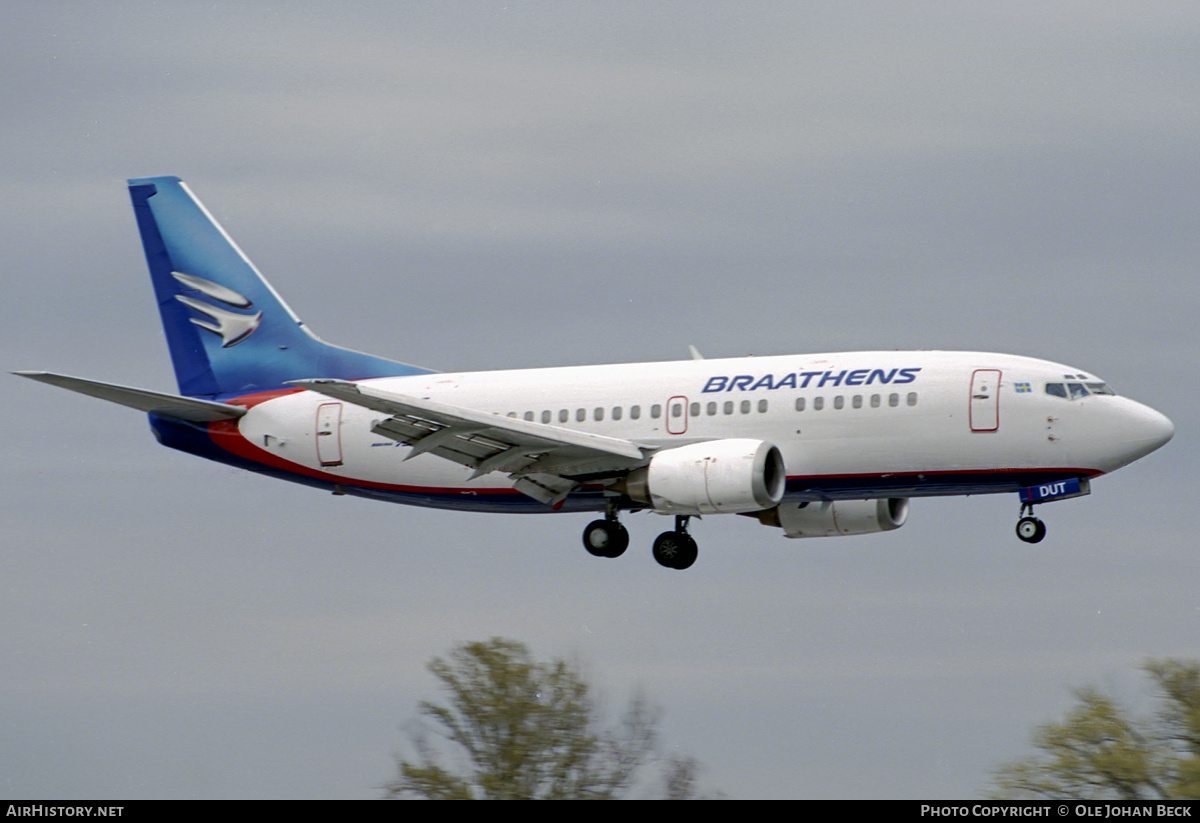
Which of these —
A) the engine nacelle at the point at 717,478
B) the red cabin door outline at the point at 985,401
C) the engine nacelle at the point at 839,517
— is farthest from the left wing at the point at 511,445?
the red cabin door outline at the point at 985,401

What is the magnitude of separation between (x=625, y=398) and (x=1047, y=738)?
15334 millimetres

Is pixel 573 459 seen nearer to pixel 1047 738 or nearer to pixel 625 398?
pixel 625 398

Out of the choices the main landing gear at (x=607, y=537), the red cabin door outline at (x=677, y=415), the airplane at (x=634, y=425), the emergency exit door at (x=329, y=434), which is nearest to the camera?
the airplane at (x=634, y=425)

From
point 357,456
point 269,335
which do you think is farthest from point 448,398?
point 269,335

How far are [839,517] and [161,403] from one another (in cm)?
1946

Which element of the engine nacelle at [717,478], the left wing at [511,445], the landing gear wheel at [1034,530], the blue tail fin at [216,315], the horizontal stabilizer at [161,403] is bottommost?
the landing gear wheel at [1034,530]

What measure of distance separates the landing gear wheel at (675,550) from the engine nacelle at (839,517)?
3.04 meters

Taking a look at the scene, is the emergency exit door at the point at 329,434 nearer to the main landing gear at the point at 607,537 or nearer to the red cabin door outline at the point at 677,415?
the main landing gear at the point at 607,537

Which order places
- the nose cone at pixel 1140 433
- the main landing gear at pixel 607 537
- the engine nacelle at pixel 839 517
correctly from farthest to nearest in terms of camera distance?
the engine nacelle at pixel 839 517 < the main landing gear at pixel 607 537 < the nose cone at pixel 1140 433

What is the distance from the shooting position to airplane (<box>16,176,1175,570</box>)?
46.8 m

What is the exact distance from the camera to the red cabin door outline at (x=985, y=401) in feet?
153

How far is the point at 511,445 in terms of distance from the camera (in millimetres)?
49156

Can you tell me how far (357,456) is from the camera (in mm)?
53969
